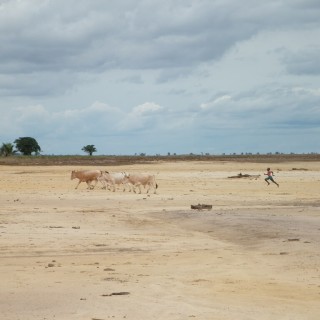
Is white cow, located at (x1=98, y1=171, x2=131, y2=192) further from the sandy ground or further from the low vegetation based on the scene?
the low vegetation

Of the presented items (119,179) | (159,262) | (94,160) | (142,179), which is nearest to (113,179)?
(119,179)

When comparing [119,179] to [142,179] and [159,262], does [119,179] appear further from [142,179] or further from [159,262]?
[159,262]

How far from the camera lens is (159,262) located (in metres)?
13.2

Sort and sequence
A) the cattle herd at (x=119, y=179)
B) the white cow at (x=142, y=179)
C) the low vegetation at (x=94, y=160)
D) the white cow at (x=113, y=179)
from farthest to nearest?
the low vegetation at (x=94, y=160) < the white cow at (x=113, y=179) < the cattle herd at (x=119, y=179) < the white cow at (x=142, y=179)

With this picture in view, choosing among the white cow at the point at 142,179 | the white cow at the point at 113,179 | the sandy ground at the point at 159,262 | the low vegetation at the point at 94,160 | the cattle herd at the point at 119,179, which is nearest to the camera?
the sandy ground at the point at 159,262

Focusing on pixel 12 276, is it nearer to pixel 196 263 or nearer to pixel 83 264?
pixel 83 264

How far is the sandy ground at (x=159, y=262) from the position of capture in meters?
9.35

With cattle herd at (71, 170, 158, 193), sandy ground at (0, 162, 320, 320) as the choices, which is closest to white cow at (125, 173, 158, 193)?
cattle herd at (71, 170, 158, 193)

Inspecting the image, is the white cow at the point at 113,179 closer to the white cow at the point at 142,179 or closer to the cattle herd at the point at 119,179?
the cattle herd at the point at 119,179

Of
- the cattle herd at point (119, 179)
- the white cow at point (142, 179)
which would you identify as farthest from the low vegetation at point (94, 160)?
the white cow at point (142, 179)

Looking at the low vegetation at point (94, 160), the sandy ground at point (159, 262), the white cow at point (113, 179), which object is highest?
the low vegetation at point (94, 160)

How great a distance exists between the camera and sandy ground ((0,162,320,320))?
9352 millimetres

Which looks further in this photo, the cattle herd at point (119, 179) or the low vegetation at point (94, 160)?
the low vegetation at point (94, 160)

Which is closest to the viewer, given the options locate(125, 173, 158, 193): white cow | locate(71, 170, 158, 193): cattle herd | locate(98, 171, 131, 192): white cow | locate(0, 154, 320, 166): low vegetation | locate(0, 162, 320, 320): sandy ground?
locate(0, 162, 320, 320): sandy ground
